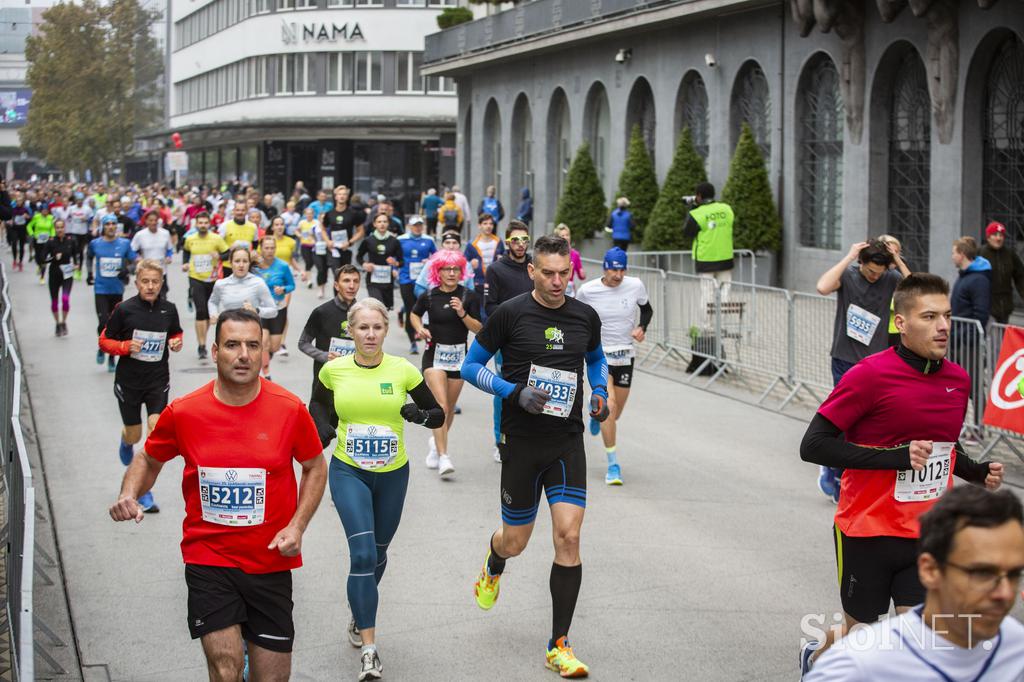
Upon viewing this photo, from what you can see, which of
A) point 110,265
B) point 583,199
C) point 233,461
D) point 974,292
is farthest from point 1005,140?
point 233,461

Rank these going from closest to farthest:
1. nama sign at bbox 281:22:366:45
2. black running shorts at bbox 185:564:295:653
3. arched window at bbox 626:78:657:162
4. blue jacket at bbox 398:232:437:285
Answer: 1. black running shorts at bbox 185:564:295:653
2. blue jacket at bbox 398:232:437:285
3. arched window at bbox 626:78:657:162
4. nama sign at bbox 281:22:366:45

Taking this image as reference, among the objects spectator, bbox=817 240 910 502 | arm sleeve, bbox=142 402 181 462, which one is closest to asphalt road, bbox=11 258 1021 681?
spectator, bbox=817 240 910 502

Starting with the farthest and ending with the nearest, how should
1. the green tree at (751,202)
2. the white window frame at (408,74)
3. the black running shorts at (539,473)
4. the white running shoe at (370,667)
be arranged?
the white window frame at (408,74) < the green tree at (751,202) < the black running shorts at (539,473) < the white running shoe at (370,667)

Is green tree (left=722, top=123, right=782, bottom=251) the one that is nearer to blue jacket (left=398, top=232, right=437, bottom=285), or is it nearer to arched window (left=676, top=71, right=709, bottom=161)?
arched window (left=676, top=71, right=709, bottom=161)

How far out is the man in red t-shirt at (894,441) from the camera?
5.86m

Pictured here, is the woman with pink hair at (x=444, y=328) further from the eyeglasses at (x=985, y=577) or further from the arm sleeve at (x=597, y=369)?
the eyeglasses at (x=985, y=577)

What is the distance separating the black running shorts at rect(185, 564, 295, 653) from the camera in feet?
18.6

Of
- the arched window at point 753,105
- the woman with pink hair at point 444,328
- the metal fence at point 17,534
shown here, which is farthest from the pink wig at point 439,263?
the arched window at point 753,105

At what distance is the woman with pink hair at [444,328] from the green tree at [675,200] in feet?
50.7

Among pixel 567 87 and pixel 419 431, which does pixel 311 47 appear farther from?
pixel 419 431

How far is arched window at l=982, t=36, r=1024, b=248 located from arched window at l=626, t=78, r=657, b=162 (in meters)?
12.5

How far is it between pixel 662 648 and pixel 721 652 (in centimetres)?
30

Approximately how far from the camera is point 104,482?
12055 mm

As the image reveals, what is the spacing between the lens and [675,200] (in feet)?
95.1
